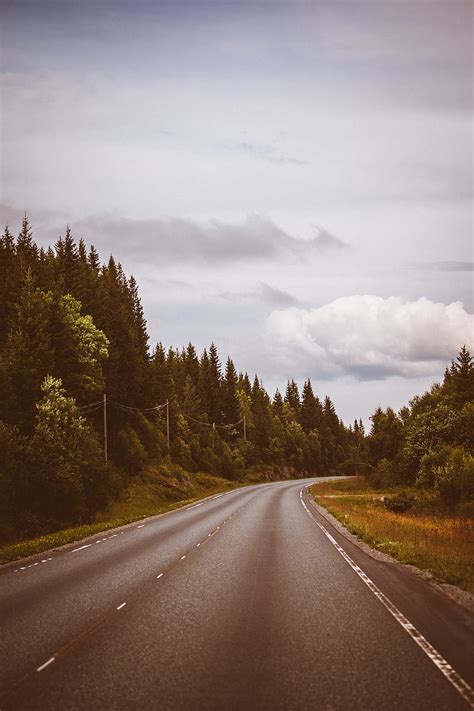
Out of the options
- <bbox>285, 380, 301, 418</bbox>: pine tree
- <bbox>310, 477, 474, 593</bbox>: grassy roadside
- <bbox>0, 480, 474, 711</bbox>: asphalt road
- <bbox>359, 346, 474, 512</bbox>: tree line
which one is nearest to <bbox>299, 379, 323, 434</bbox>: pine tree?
<bbox>285, 380, 301, 418</bbox>: pine tree

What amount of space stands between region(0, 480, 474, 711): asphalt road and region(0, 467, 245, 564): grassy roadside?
5.93m

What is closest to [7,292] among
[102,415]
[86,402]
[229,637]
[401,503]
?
[86,402]

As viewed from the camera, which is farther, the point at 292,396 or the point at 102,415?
the point at 292,396

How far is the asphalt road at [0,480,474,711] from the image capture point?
6.00 m

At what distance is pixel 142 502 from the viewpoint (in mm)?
47781

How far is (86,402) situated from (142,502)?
1130 cm

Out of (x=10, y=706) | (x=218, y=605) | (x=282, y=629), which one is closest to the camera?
(x=10, y=706)

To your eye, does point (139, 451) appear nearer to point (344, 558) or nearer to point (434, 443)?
point (434, 443)

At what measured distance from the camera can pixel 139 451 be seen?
5903 centimetres

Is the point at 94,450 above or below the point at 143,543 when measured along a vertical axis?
above

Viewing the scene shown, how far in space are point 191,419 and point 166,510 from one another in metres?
60.0

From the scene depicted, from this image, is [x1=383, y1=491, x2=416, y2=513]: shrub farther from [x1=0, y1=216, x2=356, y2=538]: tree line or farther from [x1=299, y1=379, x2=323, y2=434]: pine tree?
[x1=299, y1=379, x2=323, y2=434]: pine tree

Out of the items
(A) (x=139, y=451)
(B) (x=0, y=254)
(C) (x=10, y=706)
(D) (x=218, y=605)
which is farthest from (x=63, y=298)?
(C) (x=10, y=706)

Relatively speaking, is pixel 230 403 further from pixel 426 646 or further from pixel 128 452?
pixel 426 646
